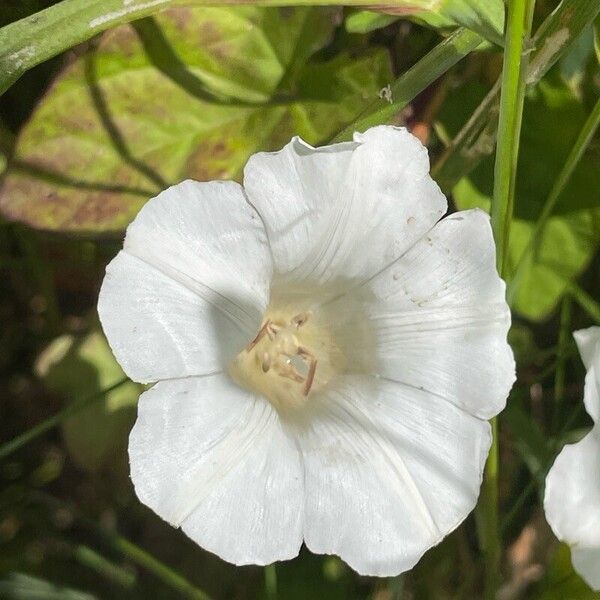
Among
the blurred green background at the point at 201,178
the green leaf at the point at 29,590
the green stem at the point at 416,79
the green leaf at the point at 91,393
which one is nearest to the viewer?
the green stem at the point at 416,79

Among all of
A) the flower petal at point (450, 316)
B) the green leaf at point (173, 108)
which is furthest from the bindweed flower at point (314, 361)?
the green leaf at point (173, 108)

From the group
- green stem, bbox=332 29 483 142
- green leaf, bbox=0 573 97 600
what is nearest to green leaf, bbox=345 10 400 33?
green stem, bbox=332 29 483 142

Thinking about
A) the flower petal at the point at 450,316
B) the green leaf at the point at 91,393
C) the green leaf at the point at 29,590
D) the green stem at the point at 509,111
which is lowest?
the green leaf at the point at 29,590

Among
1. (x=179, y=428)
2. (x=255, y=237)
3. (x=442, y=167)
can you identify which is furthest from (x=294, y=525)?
(x=442, y=167)

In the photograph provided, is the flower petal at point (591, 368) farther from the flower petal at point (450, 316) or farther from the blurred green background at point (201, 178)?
the blurred green background at point (201, 178)

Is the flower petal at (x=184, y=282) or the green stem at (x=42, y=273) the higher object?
the flower petal at (x=184, y=282)

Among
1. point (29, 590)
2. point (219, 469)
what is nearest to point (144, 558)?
point (29, 590)
